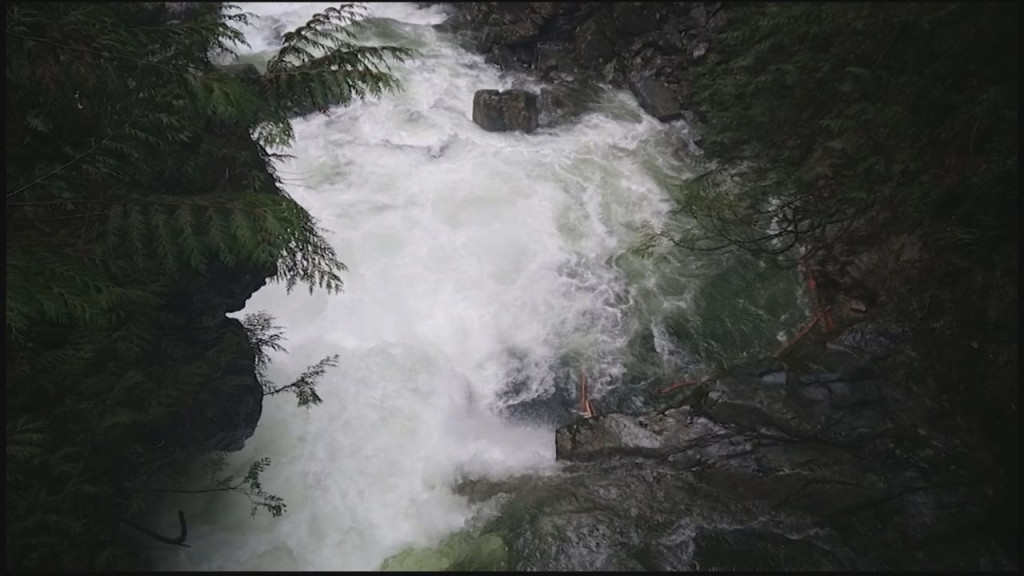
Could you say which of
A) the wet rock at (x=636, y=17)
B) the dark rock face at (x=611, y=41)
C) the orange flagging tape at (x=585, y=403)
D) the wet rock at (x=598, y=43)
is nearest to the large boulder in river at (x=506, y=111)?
the dark rock face at (x=611, y=41)

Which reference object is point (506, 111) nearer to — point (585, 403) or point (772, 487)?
point (585, 403)

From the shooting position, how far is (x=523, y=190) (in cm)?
1021

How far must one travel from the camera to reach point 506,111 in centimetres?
1180

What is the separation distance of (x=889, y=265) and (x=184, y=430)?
8.33m

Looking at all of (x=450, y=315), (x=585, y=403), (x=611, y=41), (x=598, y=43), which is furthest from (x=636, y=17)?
(x=585, y=403)

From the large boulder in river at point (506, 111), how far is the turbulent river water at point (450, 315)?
316 mm

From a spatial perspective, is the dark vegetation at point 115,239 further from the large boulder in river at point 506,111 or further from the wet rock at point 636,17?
the wet rock at point 636,17

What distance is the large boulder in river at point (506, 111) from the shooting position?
11.8m

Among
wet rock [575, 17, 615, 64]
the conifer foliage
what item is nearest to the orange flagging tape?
the conifer foliage

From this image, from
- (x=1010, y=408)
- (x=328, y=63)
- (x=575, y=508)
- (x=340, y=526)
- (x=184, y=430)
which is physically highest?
(x=328, y=63)

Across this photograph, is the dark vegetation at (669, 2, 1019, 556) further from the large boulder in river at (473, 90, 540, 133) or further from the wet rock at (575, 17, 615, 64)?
the wet rock at (575, 17, 615, 64)

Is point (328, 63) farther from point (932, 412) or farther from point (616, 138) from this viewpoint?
point (616, 138)

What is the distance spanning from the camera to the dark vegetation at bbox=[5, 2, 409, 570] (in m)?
2.97

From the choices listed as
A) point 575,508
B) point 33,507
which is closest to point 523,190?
point 575,508
